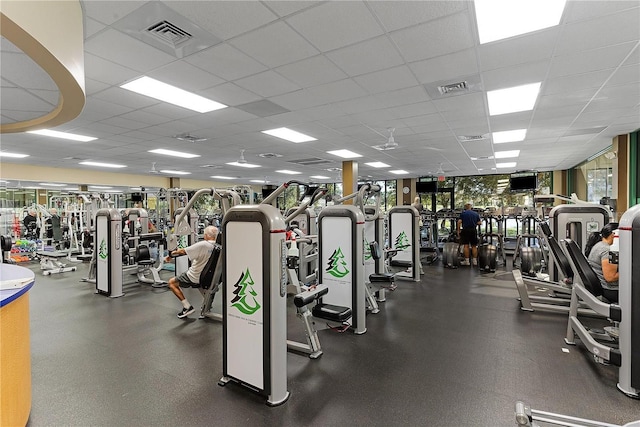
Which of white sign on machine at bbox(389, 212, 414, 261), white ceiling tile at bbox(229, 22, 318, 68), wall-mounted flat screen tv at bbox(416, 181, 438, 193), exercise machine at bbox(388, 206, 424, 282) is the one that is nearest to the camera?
white ceiling tile at bbox(229, 22, 318, 68)

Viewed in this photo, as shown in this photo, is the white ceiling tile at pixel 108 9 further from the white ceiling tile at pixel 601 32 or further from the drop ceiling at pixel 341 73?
the white ceiling tile at pixel 601 32

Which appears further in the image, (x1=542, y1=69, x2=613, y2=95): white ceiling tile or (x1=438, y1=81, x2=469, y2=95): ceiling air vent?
(x1=438, y1=81, x2=469, y2=95): ceiling air vent

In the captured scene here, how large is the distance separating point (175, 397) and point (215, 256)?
66.8 inches

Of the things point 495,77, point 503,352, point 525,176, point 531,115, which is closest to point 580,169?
point 525,176

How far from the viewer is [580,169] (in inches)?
444

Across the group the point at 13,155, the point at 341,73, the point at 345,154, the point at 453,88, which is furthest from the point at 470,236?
the point at 13,155

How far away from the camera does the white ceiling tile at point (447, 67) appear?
3307 mm

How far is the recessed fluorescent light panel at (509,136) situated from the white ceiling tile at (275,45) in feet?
16.3

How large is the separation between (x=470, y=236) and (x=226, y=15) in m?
7.12

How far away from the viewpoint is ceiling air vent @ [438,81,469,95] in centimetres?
402

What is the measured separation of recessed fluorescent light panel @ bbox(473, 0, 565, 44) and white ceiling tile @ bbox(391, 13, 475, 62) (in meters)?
0.13

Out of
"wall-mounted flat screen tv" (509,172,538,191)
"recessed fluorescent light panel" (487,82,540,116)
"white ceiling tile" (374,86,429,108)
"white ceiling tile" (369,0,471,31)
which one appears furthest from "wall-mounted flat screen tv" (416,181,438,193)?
"white ceiling tile" (369,0,471,31)

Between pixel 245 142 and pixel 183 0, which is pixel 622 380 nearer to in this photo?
pixel 183 0

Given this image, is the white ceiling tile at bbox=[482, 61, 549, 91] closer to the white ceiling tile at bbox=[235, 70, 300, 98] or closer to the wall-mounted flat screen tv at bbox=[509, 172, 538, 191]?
the white ceiling tile at bbox=[235, 70, 300, 98]
